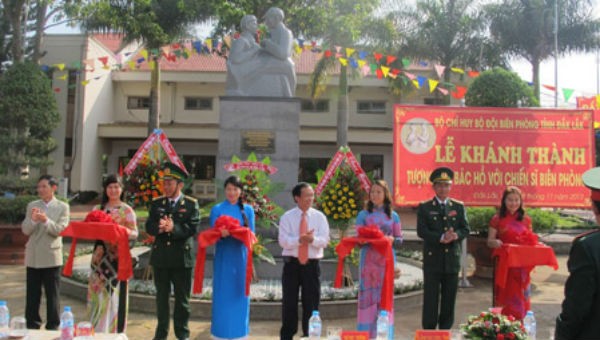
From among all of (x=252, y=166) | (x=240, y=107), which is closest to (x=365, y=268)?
(x=252, y=166)

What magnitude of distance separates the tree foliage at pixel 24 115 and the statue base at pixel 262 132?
10.4m

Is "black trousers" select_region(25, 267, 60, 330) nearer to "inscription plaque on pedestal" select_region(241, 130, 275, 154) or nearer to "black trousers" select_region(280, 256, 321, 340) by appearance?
"black trousers" select_region(280, 256, 321, 340)

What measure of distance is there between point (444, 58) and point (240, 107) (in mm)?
14412

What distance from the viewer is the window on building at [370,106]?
80.8 ft

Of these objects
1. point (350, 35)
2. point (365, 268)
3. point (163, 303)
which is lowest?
point (163, 303)

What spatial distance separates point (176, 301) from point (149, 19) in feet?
47.9

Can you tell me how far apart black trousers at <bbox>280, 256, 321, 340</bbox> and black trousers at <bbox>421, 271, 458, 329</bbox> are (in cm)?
98

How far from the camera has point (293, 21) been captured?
17844mm

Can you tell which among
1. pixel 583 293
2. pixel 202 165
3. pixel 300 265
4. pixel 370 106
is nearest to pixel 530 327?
pixel 583 293

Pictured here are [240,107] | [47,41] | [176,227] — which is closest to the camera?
[176,227]

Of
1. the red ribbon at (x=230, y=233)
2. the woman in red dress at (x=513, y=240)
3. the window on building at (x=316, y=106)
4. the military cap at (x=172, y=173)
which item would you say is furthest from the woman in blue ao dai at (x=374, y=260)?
the window on building at (x=316, y=106)

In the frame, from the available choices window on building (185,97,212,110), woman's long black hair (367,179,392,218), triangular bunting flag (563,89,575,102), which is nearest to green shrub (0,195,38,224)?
woman's long black hair (367,179,392,218)

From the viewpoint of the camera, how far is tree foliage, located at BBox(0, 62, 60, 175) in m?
15.6

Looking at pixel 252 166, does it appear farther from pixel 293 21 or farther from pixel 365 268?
pixel 293 21
